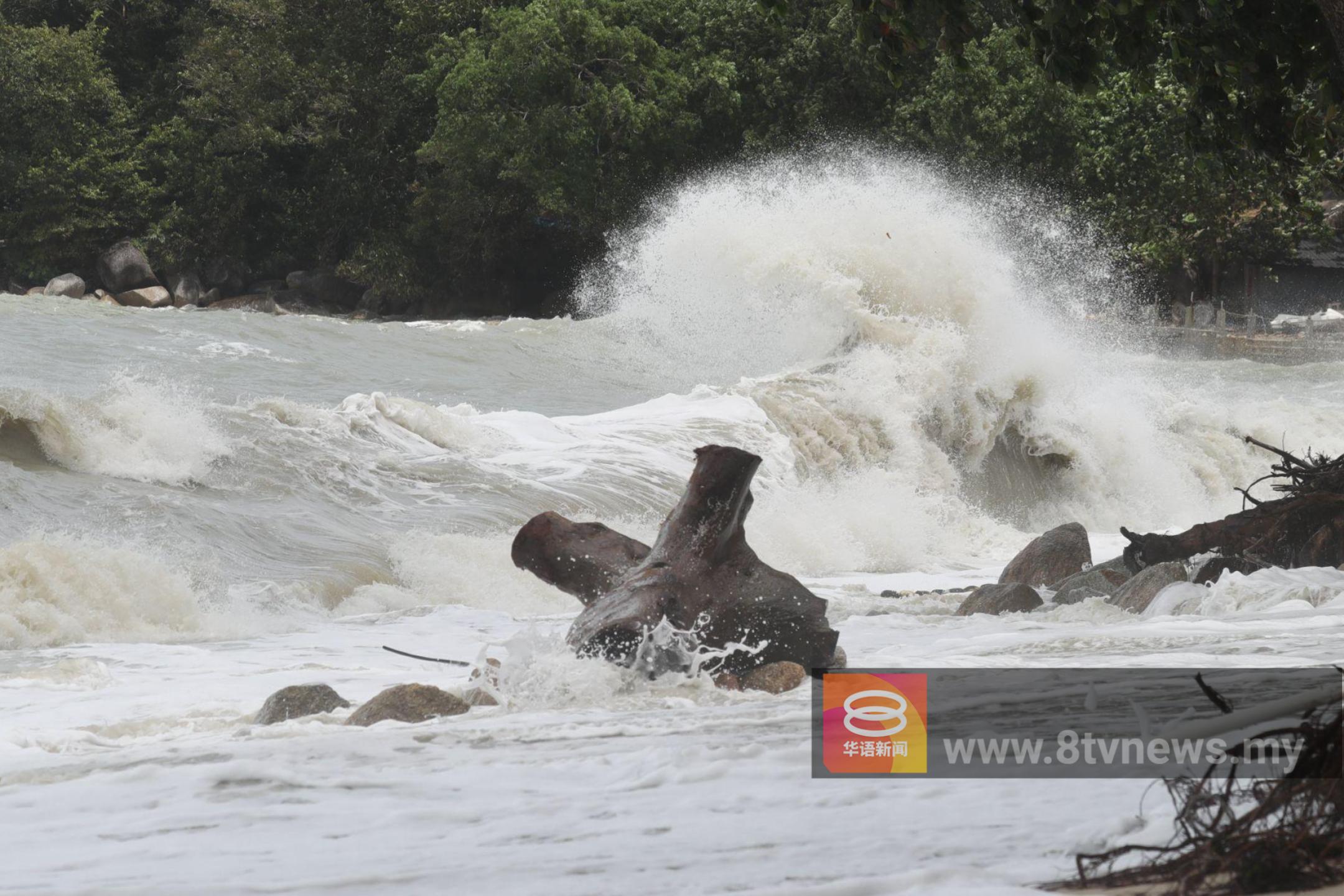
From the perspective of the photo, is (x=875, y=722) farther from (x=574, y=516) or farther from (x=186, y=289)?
(x=186, y=289)

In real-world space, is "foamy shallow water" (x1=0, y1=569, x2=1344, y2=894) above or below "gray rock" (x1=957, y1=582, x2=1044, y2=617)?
below

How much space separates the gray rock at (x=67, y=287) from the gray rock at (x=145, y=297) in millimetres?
1126

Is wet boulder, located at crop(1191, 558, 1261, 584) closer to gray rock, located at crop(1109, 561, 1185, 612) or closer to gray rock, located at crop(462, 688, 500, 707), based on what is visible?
gray rock, located at crop(1109, 561, 1185, 612)

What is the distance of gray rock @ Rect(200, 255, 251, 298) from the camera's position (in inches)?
1667

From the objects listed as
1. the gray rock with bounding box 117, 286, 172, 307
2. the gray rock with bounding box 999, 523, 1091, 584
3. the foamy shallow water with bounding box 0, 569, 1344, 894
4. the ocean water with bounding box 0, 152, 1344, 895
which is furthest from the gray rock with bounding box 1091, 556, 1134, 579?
the gray rock with bounding box 117, 286, 172, 307

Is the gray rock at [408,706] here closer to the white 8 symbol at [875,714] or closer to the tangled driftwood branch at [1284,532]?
the white 8 symbol at [875,714]

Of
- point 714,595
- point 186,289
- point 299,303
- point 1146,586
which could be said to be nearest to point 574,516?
point 1146,586

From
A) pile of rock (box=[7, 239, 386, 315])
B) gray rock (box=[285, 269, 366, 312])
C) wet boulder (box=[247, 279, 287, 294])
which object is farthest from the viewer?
wet boulder (box=[247, 279, 287, 294])

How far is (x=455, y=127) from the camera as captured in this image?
37.1m

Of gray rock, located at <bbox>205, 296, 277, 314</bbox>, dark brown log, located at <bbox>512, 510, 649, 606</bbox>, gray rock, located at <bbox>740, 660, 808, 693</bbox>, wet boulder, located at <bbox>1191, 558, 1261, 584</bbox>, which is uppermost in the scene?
gray rock, located at <bbox>205, 296, 277, 314</bbox>

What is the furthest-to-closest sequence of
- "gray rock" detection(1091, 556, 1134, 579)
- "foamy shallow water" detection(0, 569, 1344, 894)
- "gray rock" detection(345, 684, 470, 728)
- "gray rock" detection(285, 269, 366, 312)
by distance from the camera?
"gray rock" detection(285, 269, 366, 312) < "gray rock" detection(1091, 556, 1134, 579) < "gray rock" detection(345, 684, 470, 728) < "foamy shallow water" detection(0, 569, 1344, 894)

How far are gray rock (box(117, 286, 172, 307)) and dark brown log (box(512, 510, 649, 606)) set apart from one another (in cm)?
3785

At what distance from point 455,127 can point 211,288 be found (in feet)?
32.1

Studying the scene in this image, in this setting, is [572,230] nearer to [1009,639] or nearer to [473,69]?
[473,69]
